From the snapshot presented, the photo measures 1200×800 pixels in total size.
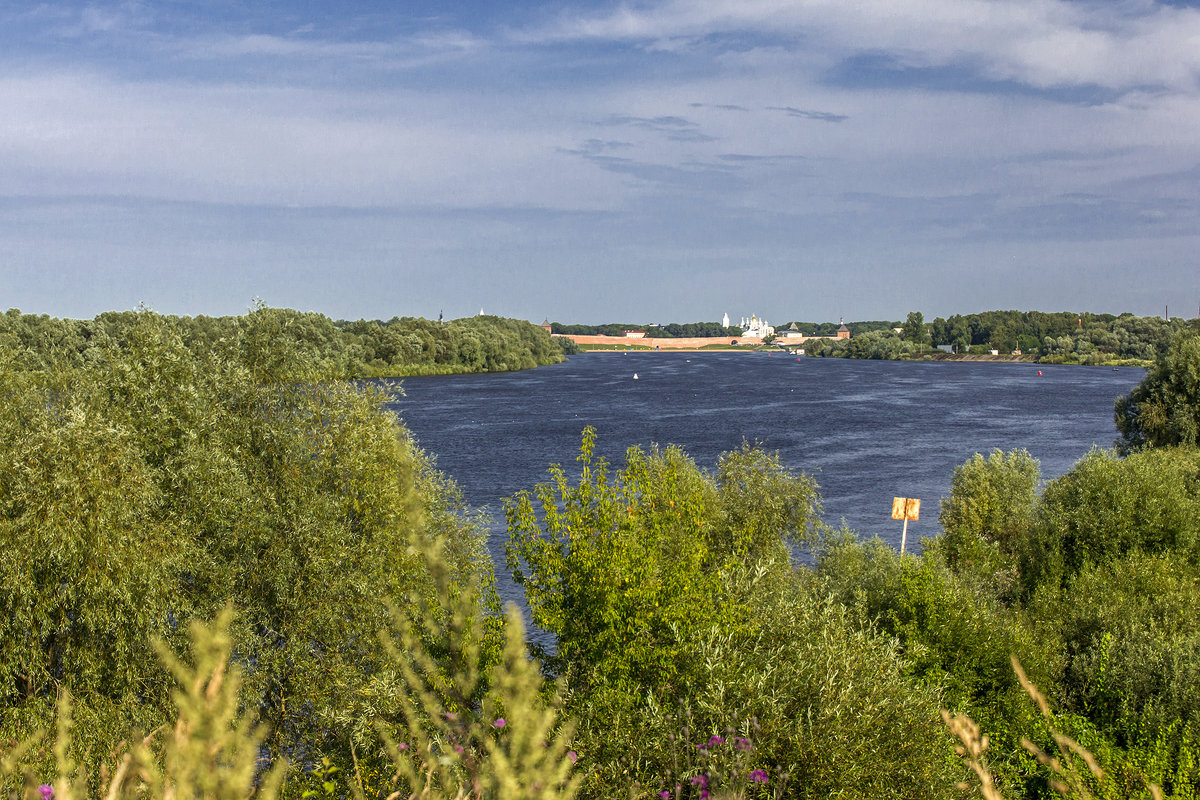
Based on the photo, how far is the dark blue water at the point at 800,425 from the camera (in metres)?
49.0

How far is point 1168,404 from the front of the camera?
43938 millimetres

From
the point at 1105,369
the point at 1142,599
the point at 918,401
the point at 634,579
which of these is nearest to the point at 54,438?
the point at 634,579

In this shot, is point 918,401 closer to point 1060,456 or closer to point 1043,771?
point 1060,456

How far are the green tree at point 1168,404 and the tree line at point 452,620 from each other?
21.4m

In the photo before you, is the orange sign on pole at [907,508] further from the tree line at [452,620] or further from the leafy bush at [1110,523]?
the tree line at [452,620]

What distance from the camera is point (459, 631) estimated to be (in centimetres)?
1265

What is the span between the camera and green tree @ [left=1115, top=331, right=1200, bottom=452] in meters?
42.4

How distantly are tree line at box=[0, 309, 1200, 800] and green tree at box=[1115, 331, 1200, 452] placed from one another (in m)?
21.4

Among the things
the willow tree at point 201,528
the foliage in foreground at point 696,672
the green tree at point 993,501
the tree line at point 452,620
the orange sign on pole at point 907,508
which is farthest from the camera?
the green tree at point 993,501

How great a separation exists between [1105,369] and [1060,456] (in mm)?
113409

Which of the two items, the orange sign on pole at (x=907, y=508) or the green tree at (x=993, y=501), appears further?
the green tree at (x=993, y=501)

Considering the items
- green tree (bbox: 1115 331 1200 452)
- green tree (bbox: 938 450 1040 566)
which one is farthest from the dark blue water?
green tree (bbox: 1115 331 1200 452)

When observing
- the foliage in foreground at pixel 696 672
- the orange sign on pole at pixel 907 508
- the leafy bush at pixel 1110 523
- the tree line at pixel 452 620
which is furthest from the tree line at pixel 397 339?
the leafy bush at pixel 1110 523

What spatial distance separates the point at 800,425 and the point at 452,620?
214 ft
